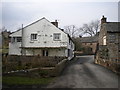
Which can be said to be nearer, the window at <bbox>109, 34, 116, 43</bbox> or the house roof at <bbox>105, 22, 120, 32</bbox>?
the window at <bbox>109, 34, 116, 43</bbox>

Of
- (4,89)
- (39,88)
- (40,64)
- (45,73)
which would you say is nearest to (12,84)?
(4,89)

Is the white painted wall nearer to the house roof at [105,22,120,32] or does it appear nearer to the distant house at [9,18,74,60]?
the distant house at [9,18,74,60]

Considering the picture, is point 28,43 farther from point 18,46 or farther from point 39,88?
point 39,88

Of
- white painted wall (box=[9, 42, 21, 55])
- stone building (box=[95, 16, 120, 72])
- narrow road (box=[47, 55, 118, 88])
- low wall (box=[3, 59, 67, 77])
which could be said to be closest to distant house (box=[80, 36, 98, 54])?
stone building (box=[95, 16, 120, 72])

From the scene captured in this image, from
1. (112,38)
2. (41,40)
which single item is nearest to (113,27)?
(112,38)

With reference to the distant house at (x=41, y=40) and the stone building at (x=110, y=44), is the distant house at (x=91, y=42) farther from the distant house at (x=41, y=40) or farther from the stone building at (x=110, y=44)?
the stone building at (x=110, y=44)

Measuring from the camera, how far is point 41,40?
107 ft

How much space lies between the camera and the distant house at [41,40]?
105ft

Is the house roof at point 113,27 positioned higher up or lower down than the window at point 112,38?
higher up

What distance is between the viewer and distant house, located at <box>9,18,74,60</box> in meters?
32.1

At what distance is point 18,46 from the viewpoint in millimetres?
33250

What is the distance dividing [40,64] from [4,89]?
9.30 meters

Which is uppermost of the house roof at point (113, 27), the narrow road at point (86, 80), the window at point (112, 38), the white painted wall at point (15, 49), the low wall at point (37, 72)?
the house roof at point (113, 27)

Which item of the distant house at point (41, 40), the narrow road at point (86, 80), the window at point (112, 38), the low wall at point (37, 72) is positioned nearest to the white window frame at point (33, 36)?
the distant house at point (41, 40)
